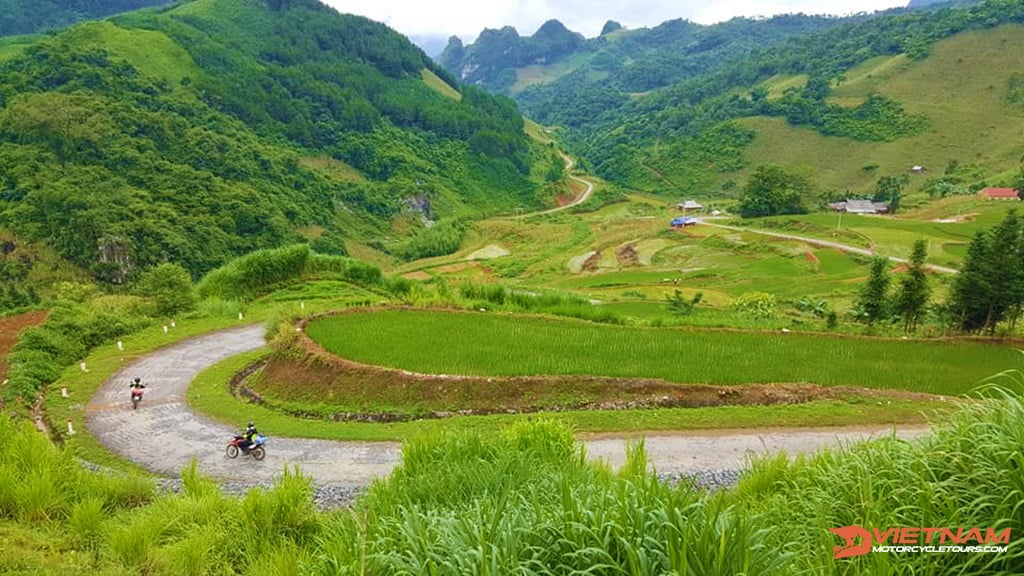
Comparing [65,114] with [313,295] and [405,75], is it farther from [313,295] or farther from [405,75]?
[405,75]

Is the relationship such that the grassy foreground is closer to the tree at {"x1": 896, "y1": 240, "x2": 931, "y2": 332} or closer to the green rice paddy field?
the green rice paddy field

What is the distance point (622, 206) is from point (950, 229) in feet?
170

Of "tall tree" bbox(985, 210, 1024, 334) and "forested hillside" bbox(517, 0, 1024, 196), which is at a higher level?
"forested hillside" bbox(517, 0, 1024, 196)

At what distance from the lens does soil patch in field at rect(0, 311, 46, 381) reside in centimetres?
1916

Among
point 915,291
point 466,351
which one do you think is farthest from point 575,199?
point 466,351

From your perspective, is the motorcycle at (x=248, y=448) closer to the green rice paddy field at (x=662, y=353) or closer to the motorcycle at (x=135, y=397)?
the green rice paddy field at (x=662, y=353)

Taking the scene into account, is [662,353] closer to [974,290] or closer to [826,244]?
[974,290]

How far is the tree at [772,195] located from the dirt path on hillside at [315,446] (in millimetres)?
67674

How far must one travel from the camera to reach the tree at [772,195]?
2884 inches

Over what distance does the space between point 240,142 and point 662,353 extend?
82.8 m

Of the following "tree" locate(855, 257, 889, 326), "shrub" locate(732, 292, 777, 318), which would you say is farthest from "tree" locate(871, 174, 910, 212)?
"tree" locate(855, 257, 889, 326)

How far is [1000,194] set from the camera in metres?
65.1

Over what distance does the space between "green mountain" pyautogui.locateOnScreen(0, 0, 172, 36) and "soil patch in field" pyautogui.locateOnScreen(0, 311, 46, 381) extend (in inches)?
6775

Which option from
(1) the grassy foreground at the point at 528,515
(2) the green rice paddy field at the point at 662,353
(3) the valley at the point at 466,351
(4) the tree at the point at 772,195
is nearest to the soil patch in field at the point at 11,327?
(3) the valley at the point at 466,351
